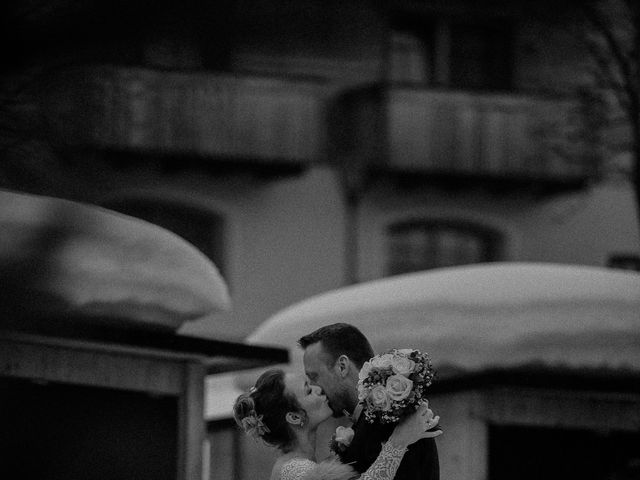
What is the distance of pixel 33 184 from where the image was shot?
16.1ft

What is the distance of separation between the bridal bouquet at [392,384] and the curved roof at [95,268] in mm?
2758

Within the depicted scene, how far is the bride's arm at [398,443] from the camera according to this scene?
411cm

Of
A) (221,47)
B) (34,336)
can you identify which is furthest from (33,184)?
(34,336)

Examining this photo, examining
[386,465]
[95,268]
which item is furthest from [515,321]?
[386,465]

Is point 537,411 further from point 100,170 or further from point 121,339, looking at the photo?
point 100,170

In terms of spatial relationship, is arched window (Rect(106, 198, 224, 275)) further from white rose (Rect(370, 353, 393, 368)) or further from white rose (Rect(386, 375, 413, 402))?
white rose (Rect(386, 375, 413, 402))

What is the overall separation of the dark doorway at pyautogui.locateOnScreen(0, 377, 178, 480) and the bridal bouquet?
3.69m

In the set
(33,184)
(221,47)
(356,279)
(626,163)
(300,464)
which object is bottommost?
(300,464)

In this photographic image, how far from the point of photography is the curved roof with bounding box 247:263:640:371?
317 inches

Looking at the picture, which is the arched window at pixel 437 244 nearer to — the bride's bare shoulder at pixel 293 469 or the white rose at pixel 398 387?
the bride's bare shoulder at pixel 293 469

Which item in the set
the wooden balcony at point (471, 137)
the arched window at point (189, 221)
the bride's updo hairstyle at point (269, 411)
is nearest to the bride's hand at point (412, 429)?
the bride's updo hairstyle at point (269, 411)

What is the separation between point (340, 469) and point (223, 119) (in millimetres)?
14587

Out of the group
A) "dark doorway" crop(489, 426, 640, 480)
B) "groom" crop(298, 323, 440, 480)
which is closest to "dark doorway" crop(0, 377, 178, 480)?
"dark doorway" crop(489, 426, 640, 480)

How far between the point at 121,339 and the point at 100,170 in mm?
2971
